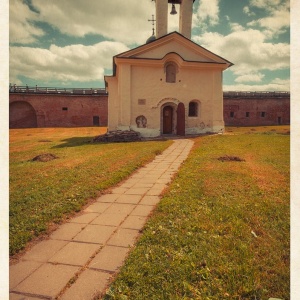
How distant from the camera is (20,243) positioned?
10.2ft

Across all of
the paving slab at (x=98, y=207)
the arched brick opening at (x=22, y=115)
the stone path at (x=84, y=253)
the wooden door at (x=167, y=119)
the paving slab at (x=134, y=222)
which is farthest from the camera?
the arched brick opening at (x=22, y=115)

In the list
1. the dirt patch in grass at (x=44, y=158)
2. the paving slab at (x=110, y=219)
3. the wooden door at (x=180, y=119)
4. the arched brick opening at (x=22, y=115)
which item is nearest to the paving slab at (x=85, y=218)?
the paving slab at (x=110, y=219)

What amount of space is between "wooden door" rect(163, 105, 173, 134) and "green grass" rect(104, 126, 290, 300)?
47.9ft

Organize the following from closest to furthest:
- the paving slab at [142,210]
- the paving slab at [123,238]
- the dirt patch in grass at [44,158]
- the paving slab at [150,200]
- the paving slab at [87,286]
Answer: the paving slab at [87,286]
the paving slab at [123,238]
the paving slab at [142,210]
the paving slab at [150,200]
the dirt patch in grass at [44,158]

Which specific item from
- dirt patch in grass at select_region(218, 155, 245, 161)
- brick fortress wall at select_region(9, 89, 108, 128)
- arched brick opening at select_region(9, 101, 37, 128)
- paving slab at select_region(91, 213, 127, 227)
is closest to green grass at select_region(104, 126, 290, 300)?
paving slab at select_region(91, 213, 127, 227)

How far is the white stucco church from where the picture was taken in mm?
17938

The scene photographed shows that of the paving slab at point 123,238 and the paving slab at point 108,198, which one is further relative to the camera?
the paving slab at point 108,198

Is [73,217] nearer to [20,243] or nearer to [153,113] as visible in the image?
[20,243]

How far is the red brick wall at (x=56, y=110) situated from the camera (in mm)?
32969

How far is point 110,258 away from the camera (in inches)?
107

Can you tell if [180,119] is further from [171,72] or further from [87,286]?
[87,286]

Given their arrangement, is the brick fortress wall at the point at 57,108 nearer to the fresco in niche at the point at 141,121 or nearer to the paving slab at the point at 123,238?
the fresco in niche at the point at 141,121

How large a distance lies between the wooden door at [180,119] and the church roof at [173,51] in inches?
155

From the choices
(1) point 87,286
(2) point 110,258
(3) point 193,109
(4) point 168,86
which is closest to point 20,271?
(1) point 87,286
